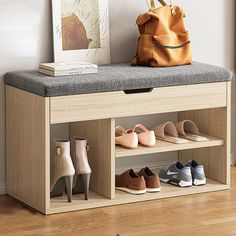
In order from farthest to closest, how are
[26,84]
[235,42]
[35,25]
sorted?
[235,42], [35,25], [26,84]

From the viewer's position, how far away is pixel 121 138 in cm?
379

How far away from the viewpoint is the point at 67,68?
361 cm

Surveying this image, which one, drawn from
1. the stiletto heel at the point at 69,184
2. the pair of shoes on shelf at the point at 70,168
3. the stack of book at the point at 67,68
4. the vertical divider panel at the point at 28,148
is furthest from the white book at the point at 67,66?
the stiletto heel at the point at 69,184

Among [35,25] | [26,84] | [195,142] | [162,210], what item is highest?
[35,25]

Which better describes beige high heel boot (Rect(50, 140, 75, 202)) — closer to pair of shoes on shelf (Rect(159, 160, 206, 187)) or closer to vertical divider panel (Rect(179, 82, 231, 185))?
pair of shoes on shelf (Rect(159, 160, 206, 187))

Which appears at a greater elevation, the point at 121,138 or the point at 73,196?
the point at 121,138

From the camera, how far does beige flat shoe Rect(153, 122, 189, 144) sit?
3.91 m

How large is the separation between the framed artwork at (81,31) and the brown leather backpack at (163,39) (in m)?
0.17

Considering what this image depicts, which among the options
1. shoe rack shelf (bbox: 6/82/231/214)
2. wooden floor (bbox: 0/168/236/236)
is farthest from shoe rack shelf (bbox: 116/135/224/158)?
wooden floor (bbox: 0/168/236/236)

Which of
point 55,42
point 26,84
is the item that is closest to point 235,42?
point 55,42

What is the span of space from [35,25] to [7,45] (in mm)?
167

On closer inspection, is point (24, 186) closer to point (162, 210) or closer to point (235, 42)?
point (162, 210)

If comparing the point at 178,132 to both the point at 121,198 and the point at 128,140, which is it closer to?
the point at 128,140

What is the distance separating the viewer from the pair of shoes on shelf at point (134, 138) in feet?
12.4
